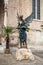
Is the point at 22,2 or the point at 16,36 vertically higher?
the point at 22,2

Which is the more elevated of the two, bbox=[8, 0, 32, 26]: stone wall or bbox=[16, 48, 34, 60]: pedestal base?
bbox=[8, 0, 32, 26]: stone wall

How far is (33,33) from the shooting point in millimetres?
23859

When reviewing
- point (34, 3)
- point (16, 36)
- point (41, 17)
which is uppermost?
point (34, 3)

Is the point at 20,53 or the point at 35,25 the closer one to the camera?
the point at 20,53

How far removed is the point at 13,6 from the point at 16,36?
3272 mm

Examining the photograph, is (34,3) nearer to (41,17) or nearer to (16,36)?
(41,17)

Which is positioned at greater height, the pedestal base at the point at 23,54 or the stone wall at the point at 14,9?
the stone wall at the point at 14,9

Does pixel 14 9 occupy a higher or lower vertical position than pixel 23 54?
higher

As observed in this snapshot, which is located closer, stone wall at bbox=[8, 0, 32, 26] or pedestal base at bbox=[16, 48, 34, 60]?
pedestal base at bbox=[16, 48, 34, 60]

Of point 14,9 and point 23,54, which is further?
point 14,9

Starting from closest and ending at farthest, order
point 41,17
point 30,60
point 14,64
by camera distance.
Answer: point 14,64 → point 30,60 → point 41,17

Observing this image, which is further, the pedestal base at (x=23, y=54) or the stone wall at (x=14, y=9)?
the stone wall at (x=14, y=9)

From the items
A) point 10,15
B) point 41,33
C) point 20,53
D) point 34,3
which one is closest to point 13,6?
point 10,15

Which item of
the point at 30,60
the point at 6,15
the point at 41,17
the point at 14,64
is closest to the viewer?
the point at 14,64
